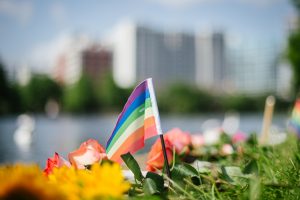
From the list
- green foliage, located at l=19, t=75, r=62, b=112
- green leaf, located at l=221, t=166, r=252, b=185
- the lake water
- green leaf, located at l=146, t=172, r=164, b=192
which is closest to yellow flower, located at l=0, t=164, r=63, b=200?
the lake water

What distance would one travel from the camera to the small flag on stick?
1.35 meters

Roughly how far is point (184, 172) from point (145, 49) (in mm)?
116057

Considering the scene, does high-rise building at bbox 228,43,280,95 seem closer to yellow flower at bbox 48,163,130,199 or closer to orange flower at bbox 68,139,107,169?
orange flower at bbox 68,139,107,169

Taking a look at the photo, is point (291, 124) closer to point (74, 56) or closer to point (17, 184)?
point (17, 184)

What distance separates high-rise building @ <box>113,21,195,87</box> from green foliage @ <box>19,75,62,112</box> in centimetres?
2316

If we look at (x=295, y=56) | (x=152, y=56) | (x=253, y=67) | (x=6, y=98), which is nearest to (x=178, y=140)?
(x=295, y=56)

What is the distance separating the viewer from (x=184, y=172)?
1358mm

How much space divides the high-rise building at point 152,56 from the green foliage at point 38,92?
23.2 m

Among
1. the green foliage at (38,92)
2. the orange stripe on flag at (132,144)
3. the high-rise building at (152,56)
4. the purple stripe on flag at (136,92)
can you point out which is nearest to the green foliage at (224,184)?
the orange stripe on flag at (132,144)

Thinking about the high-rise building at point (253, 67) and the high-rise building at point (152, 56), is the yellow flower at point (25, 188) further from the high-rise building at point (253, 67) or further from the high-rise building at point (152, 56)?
the high-rise building at point (253, 67)

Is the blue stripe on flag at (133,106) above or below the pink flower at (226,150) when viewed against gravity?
above

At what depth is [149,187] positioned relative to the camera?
1.17m

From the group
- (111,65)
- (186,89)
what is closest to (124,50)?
(111,65)

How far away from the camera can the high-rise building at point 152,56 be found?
373 feet
